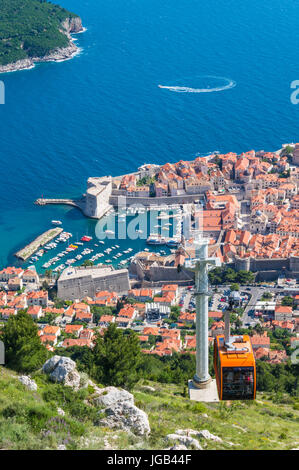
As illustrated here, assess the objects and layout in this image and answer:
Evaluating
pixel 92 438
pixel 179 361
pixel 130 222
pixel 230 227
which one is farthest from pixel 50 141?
pixel 92 438

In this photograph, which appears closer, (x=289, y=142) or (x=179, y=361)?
(x=179, y=361)

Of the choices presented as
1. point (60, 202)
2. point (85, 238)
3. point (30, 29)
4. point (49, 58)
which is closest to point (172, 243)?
point (85, 238)

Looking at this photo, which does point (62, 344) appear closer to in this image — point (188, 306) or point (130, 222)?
point (188, 306)

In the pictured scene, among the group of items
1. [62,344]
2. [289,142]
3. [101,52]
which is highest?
[101,52]

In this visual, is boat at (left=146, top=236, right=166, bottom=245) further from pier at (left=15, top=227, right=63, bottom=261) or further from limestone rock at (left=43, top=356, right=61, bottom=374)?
limestone rock at (left=43, top=356, right=61, bottom=374)

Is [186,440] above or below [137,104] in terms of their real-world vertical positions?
below

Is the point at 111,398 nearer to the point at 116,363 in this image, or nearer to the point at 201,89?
the point at 116,363
